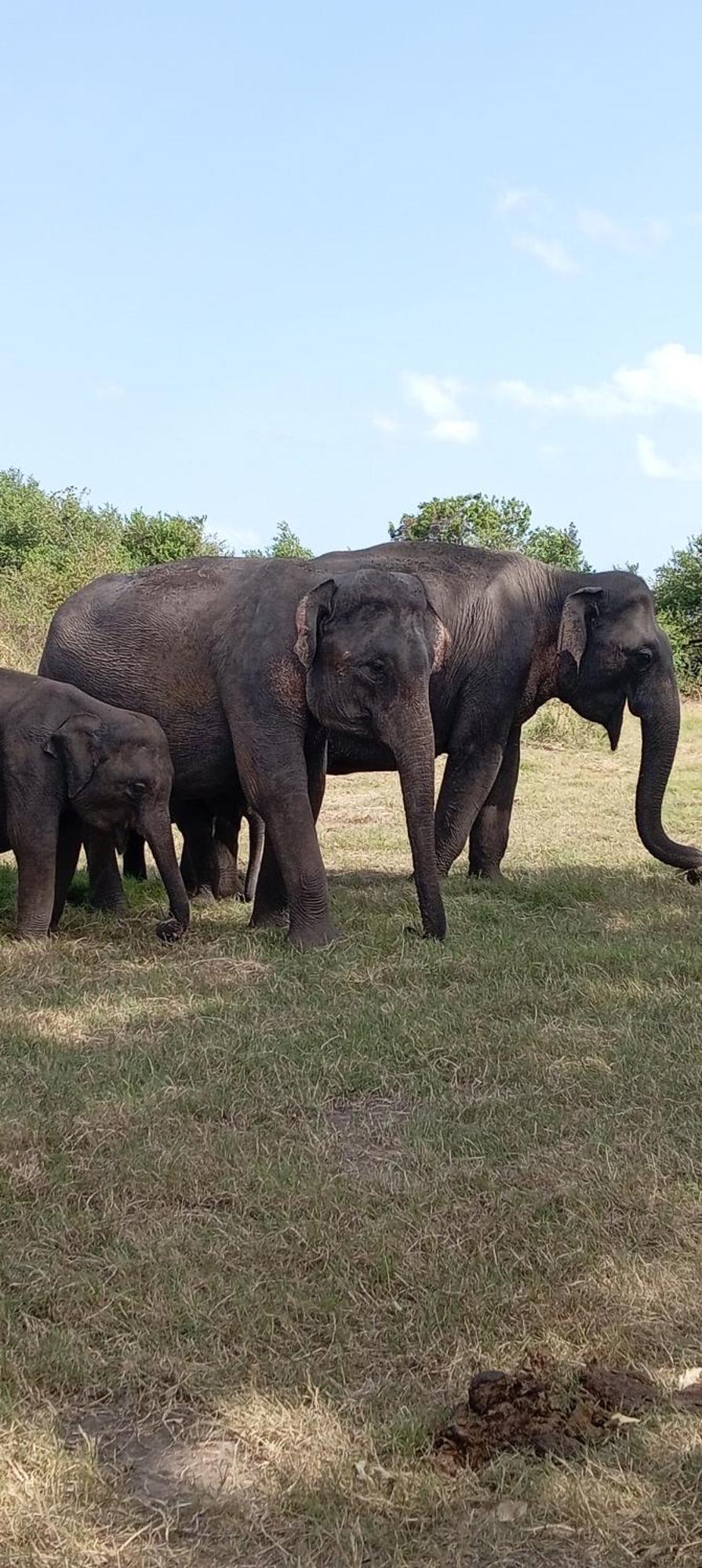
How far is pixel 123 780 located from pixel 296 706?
103 centimetres

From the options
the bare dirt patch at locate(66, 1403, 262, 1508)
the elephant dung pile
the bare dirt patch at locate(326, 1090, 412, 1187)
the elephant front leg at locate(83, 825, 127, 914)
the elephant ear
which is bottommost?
the bare dirt patch at locate(66, 1403, 262, 1508)

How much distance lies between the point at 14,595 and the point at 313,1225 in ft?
62.5

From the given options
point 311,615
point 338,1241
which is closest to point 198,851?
→ point 311,615

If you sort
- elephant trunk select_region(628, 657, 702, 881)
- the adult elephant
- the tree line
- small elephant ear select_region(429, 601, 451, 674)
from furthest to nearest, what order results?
the tree line
elephant trunk select_region(628, 657, 702, 881)
small elephant ear select_region(429, 601, 451, 674)
the adult elephant

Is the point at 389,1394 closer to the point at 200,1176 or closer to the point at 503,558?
the point at 200,1176

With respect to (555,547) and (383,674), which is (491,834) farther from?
(555,547)

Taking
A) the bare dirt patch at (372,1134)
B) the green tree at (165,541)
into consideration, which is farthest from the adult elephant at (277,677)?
the green tree at (165,541)

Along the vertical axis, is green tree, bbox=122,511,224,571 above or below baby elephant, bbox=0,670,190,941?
above

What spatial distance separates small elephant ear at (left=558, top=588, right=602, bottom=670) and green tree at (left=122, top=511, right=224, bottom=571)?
2388cm

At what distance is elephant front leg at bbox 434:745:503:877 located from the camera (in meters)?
8.99

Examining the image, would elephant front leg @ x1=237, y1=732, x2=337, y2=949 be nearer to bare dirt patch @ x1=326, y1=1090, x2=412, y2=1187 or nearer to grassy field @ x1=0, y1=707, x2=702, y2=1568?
grassy field @ x1=0, y1=707, x2=702, y2=1568

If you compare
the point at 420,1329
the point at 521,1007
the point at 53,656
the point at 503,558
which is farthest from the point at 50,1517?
the point at 503,558

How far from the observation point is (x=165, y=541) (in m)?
34.9

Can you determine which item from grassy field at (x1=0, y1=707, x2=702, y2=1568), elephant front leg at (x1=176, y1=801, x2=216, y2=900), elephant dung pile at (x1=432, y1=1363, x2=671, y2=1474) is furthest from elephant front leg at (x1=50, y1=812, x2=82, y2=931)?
elephant dung pile at (x1=432, y1=1363, x2=671, y2=1474)
